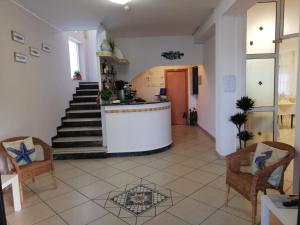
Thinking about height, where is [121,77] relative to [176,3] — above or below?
below

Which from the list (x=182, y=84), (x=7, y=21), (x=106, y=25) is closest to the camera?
(x=7, y=21)

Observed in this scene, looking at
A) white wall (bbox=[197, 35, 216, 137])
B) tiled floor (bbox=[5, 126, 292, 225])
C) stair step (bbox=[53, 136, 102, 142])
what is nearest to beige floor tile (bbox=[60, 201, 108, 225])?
tiled floor (bbox=[5, 126, 292, 225])

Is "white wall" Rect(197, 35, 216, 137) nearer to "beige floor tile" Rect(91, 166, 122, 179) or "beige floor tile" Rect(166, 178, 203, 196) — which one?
"beige floor tile" Rect(166, 178, 203, 196)

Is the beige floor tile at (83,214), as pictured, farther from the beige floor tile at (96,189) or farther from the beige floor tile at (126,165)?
the beige floor tile at (126,165)

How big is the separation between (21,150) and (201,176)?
2.65 metres

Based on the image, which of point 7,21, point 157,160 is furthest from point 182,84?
point 7,21

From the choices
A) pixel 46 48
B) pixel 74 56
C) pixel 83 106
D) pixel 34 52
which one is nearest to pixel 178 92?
pixel 83 106

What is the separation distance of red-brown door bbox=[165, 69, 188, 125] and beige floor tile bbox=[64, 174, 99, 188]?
16.5ft

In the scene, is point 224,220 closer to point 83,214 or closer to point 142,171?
point 83,214

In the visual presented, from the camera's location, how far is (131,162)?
430 cm

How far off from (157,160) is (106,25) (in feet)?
10.5

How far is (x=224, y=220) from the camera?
2.38 meters

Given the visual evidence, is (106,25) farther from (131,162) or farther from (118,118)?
(131,162)

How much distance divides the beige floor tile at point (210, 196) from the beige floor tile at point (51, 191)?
1.78m
